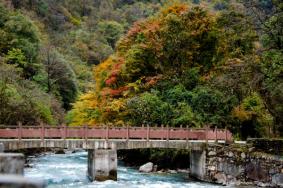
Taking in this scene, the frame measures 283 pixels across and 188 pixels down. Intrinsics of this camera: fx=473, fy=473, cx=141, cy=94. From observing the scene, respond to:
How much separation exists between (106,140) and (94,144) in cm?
87

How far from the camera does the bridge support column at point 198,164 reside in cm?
3244

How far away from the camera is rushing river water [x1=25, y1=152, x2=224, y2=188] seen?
29.2 metres

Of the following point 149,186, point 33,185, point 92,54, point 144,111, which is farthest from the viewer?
point 92,54

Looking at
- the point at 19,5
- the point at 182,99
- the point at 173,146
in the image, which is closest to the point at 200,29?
the point at 182,99

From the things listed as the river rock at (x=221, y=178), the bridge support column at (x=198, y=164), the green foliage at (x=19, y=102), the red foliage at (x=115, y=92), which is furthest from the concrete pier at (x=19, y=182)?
the red foliage at (x=115, y=92)

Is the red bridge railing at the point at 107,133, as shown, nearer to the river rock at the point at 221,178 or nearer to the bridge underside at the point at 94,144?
the bridge underside at the point at 94,144

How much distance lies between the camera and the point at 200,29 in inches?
1700

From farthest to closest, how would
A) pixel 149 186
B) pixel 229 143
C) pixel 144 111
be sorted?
pixel 144 111 → pixel 229 143 → pixel 149 186

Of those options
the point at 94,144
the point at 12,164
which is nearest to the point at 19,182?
the point at 12,164

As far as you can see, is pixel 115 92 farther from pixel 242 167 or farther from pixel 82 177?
pixel 242 167

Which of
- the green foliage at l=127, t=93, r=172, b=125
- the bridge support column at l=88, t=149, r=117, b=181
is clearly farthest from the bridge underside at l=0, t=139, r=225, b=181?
the green foliage at l=127, t=93, r=172, b=125

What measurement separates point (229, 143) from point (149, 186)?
7.37 metres

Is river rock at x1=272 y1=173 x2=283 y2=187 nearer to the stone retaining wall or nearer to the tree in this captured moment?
the stone retaining wall

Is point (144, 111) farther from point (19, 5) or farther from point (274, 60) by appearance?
point (19, 5)
